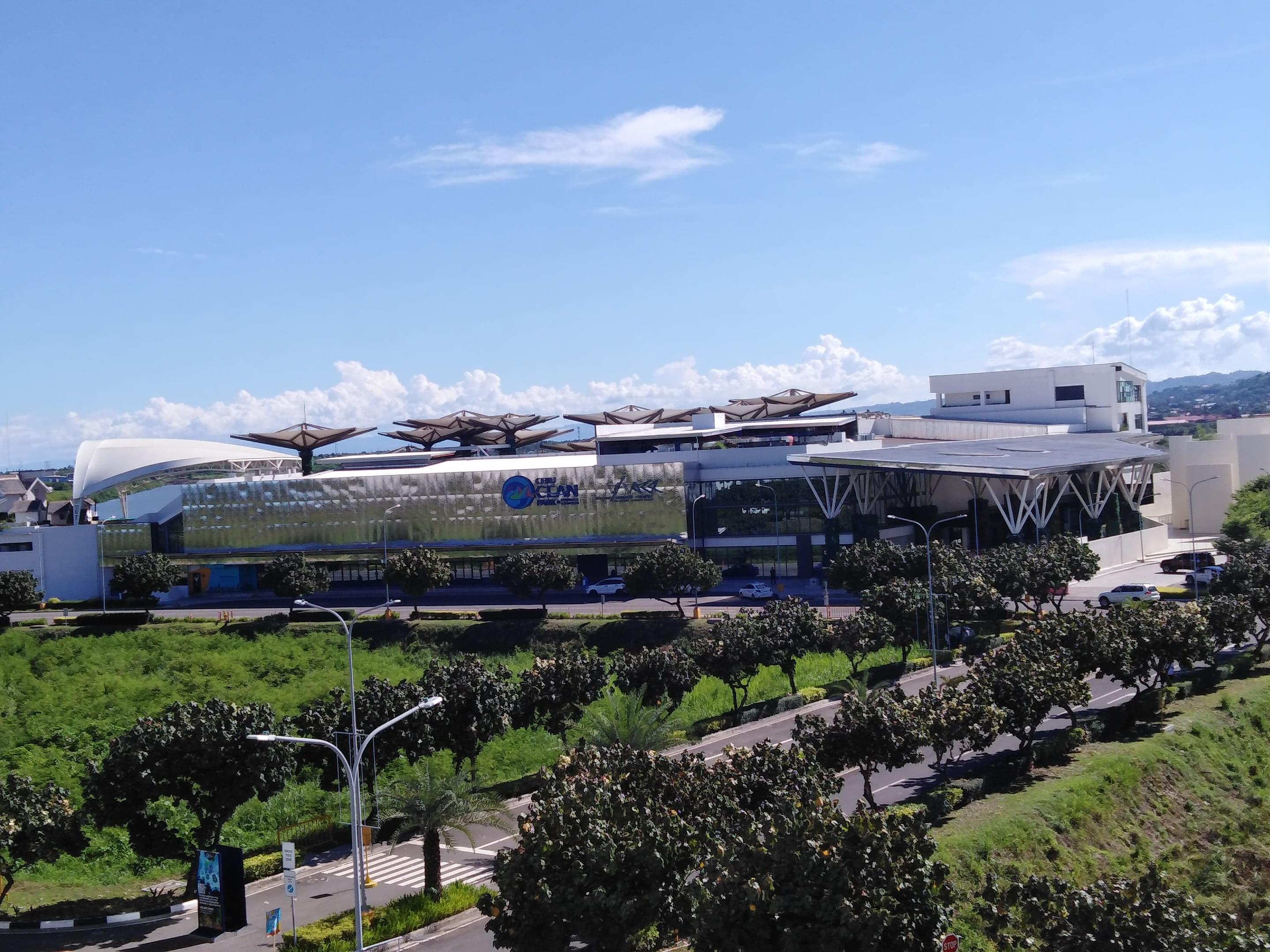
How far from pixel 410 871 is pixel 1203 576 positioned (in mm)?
52721

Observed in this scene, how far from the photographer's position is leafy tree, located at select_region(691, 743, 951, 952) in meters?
18.9

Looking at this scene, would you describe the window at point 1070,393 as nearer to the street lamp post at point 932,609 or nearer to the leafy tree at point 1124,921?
the street lamp post at point 932,609

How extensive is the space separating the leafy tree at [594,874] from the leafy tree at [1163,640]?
82.0 feet

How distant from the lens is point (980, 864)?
30.4m

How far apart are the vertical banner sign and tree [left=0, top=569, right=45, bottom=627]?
53.4 metres

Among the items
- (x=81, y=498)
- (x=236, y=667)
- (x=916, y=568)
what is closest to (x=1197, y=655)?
(x=916, y=568)

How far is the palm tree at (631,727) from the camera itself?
3750 centimetres

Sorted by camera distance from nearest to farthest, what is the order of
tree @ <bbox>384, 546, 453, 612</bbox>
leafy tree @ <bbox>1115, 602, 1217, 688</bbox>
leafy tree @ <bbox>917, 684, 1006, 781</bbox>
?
leafy tree @ <bbox>917, 684, 1006, 781</bbox> < leafy tree @ <bbox>1115, 602, 1217, 688</bbox> < tree @ <bbox>384, 546, 453, 612</bbox>

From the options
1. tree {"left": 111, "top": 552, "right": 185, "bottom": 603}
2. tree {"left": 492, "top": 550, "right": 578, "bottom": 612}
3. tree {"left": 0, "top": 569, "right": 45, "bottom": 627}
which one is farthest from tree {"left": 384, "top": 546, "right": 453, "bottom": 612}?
tree {"left": 0, "top": 569, "right": 45, "bottom": 627}

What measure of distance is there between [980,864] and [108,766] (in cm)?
2349

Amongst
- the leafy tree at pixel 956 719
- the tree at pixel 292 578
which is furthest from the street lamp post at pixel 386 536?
the leafy tree at pixel 956 719

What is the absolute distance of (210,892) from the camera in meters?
28.0

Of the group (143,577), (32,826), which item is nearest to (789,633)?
(32,826)

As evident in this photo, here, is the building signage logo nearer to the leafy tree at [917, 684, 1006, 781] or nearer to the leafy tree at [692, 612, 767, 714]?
the leafy tree at [692, 612, 767, 714]
